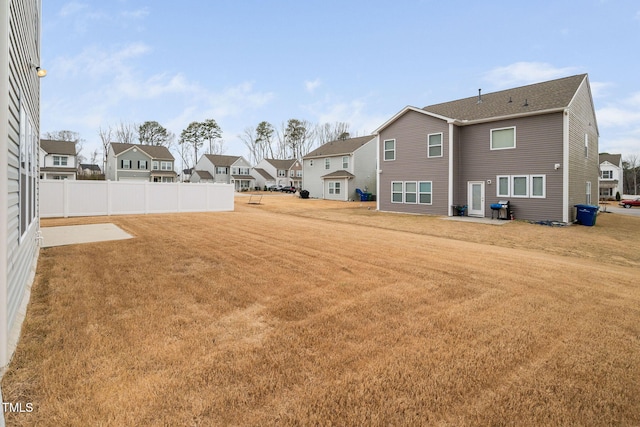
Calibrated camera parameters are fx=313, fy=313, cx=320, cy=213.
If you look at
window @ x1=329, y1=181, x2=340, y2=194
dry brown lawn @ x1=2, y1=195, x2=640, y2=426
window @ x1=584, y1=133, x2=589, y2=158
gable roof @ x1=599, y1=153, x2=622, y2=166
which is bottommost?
dry brown lawn @ x1=2, y1=195, x2=640, y2=426

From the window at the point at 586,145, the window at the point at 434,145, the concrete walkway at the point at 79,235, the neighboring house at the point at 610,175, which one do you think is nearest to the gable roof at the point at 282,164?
the window at the point at 434,145

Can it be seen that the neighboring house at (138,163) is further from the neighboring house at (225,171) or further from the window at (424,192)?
the window at (424,192)

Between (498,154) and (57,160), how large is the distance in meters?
51.8

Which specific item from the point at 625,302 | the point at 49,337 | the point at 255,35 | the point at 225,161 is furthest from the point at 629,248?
the point at 225,161

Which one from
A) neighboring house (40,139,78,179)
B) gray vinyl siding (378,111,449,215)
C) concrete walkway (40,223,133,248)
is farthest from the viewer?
neighboring house (40,139,78,179)

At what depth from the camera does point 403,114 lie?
794 inches

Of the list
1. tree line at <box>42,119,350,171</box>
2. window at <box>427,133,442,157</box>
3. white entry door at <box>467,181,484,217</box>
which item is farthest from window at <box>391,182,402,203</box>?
tree line at <box>42,119,350,171</box>

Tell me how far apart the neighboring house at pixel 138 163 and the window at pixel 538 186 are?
1813 inches

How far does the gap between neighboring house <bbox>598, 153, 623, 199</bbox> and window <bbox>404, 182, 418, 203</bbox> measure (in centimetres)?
4450

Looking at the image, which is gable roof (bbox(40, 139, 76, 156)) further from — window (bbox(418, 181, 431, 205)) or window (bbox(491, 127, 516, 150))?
window (bbox(491, 127, 516, 150))

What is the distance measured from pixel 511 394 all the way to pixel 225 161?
58.4 metres

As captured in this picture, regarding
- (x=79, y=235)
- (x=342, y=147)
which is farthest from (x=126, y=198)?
(x=342, y=147)

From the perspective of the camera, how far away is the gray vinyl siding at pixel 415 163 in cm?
1827

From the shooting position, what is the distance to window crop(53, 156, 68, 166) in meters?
42.0
